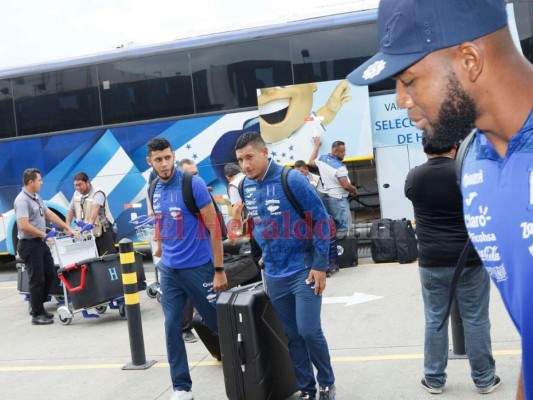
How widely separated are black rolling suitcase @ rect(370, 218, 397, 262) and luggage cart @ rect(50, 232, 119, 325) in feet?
14.3

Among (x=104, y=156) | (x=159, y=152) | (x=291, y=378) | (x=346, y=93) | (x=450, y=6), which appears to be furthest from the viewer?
(x=104, y=156)

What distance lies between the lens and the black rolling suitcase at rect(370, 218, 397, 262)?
10.6 meters

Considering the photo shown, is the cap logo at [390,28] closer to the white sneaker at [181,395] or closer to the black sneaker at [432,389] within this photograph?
the black sneaker at [432,389]

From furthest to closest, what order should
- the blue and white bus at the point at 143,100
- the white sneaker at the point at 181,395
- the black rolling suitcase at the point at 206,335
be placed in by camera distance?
the blue and white bus at the point at 143,100 → the black rolling suitcase at the point at 206,335 → the white sneaker at the point at 181,395

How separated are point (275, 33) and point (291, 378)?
8.76 meters

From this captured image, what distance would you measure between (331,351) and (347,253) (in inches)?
175

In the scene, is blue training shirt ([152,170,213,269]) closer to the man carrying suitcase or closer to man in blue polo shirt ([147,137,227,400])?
man in blue polo shirt ([147,137,227,400])

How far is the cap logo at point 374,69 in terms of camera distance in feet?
5.11

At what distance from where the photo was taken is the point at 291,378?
16.4 ft

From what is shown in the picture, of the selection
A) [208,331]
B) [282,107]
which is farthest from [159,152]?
[282,107]

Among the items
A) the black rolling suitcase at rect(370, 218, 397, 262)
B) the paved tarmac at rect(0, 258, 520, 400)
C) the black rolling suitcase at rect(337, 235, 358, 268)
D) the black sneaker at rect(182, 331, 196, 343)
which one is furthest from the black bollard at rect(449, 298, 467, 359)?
the black rolling suitcase at rect(370, 218, 397, 262)

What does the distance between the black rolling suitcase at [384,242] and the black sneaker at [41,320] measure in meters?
5.19

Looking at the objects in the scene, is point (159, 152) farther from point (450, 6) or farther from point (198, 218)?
point (450, 6)

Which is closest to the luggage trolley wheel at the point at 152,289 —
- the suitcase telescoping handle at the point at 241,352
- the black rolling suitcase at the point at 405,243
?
the black rolling suitcase at the point at 405,243
